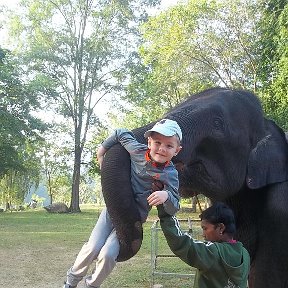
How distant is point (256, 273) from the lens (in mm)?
3395

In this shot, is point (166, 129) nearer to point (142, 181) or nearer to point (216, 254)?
point (142, 181)

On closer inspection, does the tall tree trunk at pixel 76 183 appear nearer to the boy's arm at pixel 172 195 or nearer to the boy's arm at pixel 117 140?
the boy's arm at pixel 117 140

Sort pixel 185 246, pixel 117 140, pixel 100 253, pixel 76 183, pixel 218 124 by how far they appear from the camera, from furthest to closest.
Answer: pixel 76 183 → pixel 218 124 → pixel 100 253 → pixel 117 140 → pixel 185 246

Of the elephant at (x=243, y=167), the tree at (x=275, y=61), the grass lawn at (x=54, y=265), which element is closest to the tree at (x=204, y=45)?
the tree at (x=275, y=61)

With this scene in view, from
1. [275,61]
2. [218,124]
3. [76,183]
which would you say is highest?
[275,61]

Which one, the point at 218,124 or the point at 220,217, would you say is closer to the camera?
the point at 220,217

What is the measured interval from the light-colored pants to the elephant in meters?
0.50

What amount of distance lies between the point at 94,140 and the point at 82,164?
6.71 feet

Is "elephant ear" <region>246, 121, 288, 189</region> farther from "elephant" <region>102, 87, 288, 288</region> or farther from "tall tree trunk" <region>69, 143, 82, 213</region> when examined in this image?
"tall tree trunk" <region>69, 143, 82, 213</region>

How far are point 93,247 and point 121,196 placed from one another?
0.53m

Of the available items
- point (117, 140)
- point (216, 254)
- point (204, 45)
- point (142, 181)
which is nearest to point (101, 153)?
point (117, 140)

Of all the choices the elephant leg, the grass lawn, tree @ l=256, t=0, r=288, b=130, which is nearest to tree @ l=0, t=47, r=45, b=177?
the grass lawn

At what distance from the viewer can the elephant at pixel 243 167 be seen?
10.3 feet

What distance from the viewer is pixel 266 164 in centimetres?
332
